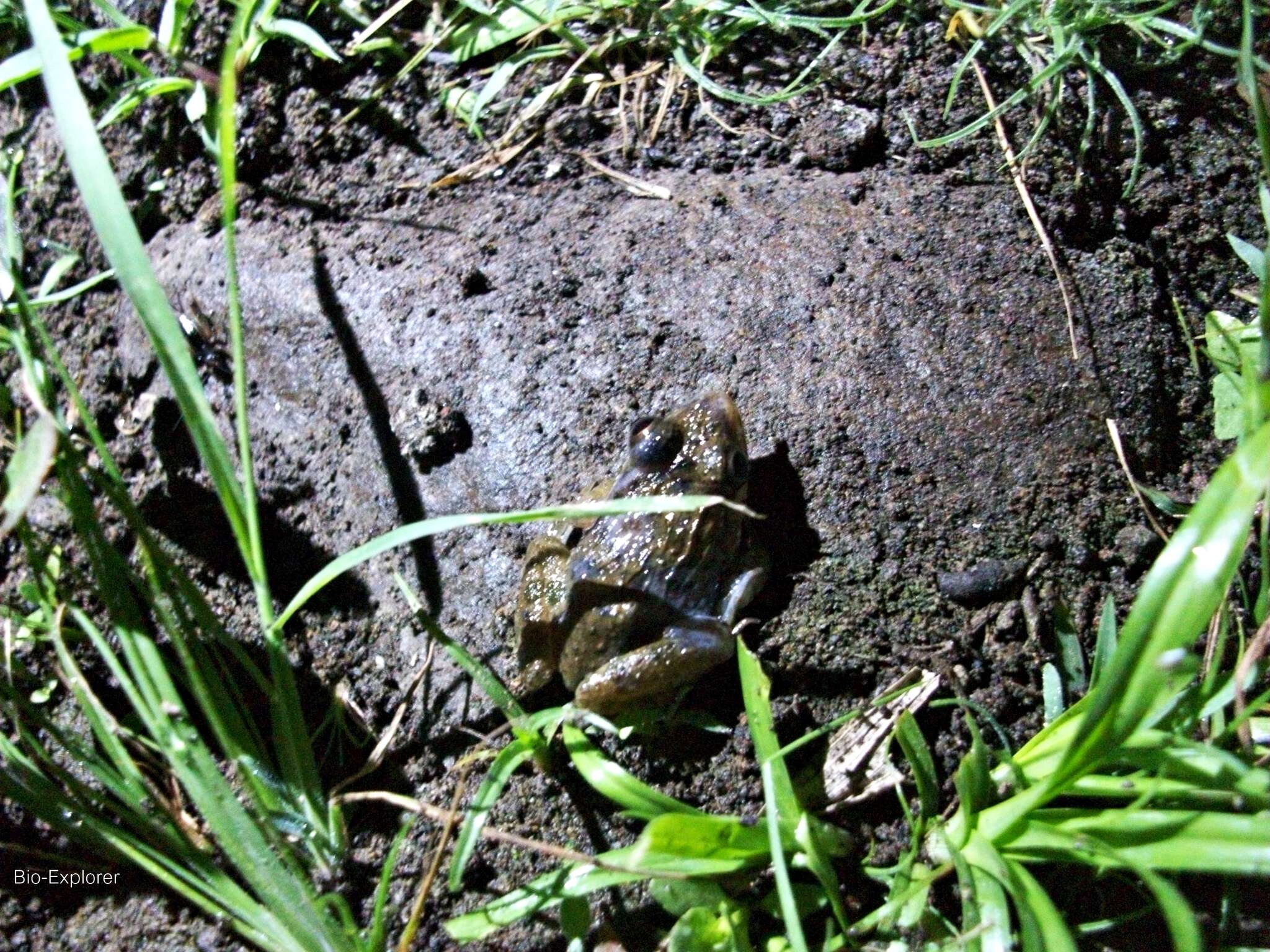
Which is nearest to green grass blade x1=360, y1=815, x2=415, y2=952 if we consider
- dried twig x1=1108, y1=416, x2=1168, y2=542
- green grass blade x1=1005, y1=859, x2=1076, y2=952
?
green grass blade x1=1005, y1=859, x2=1076, y2=952

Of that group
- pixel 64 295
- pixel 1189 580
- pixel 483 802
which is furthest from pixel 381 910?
pixel 64 295

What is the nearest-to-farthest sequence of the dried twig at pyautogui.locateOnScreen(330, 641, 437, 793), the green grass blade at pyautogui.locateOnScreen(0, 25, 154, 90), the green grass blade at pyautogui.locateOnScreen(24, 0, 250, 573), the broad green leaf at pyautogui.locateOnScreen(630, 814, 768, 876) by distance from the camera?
the green grass blade at pyautogui.locateOnScreen(24, 0, 250, 573) → the broad green leaf at pyautogui.locateOnScreen(630, 814, 768, 876) → the dried twig at pyautogui.locateOnScreen(330, 641, 437, 793) → the green grass blade at pyautogui.locateOnScreen(0, 25, 154, 90)

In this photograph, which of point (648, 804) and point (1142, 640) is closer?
point (1142, 640)

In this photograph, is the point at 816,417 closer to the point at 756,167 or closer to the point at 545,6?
the point at 756,167

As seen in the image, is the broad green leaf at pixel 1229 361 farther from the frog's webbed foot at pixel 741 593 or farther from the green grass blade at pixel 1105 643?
the frog's webbed foot at pixel 741 593

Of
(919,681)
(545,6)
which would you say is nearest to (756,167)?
(545,6)

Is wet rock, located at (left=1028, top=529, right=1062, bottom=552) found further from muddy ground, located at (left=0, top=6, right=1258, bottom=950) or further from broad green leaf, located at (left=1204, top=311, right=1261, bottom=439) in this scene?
broad green leaf, located at (left=1204, top=311, right=1261, bottom=439)

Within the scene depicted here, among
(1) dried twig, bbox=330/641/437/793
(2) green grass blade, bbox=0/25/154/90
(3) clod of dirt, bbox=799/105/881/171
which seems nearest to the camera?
(1) dried twig, bbox=330/641/437/793
